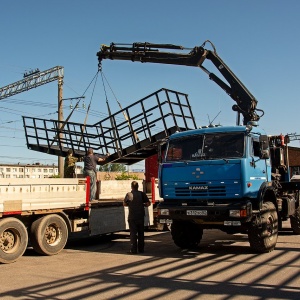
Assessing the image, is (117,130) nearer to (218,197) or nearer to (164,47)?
(164,47)

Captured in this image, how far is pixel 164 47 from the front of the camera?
561 inches

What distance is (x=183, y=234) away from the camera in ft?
35.0

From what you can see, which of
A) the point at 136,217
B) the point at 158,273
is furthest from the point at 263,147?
the point at 158,273

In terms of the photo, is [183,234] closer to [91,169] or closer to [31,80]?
[91,169]

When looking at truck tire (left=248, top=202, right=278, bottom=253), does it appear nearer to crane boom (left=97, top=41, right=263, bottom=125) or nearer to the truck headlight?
the truck headlight

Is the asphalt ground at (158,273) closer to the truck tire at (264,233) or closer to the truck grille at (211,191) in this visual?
the truck tire at (264,233)

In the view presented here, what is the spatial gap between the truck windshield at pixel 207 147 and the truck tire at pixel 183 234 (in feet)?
5.80

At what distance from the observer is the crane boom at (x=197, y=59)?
13.6 m

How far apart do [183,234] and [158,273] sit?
3.06m

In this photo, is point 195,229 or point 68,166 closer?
point 195,229

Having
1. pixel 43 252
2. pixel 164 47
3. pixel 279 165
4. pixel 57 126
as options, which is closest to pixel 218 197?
pixel 279 165

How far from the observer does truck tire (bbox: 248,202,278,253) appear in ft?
30.8

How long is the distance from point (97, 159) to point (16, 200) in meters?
3.94

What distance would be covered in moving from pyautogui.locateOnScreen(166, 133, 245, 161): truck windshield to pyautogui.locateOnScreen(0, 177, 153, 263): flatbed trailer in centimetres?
256
